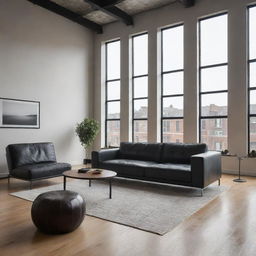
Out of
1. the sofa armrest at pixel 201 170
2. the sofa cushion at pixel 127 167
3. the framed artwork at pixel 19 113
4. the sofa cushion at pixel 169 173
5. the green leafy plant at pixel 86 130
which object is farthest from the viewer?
the green leafy plant at pixel 86 130

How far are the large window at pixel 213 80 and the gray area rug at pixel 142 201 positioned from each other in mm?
1849

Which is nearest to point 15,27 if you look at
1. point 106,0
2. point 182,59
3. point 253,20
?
point 106,0

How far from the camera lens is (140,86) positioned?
7.38 meters

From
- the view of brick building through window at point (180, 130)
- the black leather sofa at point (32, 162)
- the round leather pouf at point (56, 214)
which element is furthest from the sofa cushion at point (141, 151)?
the round leather pouf at point (56, 214)

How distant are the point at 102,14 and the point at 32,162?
15.6ft

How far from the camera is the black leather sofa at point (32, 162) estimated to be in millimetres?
4548

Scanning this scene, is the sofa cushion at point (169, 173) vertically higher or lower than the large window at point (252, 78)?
lower

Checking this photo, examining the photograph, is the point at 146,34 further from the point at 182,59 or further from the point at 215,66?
the point at 215,66

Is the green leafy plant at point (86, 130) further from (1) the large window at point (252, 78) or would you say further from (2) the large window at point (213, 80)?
(1) the large window at point (252, 78)

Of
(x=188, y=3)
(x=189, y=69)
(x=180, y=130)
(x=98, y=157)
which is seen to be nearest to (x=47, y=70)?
(x=98, y=157)

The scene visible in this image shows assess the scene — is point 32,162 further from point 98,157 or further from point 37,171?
point 98,157

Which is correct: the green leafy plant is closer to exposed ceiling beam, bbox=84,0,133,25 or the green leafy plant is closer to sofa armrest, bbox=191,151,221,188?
exposed ceiling beam, bbox=84,0,133,25

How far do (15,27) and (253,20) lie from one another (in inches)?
222

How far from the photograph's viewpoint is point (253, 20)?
225 inches
